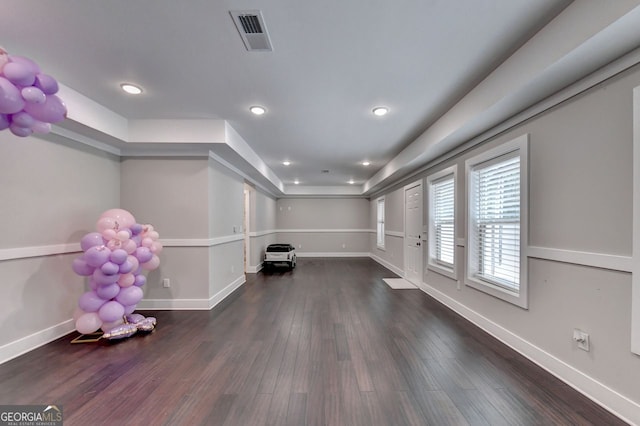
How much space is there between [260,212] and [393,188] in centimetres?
361

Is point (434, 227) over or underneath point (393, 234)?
over

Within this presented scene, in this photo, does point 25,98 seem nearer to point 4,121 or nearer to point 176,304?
point 4,121

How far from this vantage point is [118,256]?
8.62 ft

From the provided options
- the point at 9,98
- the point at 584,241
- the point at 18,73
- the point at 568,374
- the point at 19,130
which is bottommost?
the point at 568,374

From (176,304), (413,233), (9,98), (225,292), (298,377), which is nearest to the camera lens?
(9,98)

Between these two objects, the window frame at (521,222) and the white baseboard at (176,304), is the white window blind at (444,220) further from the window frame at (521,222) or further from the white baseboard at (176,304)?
the white baseboard at (176,304)

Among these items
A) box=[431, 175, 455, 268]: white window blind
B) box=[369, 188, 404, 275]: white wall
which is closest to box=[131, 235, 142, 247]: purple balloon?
box=[431, 175, 455, 268]: white window blind

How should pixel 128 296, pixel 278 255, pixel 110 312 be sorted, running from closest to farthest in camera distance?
pixel 110 312 < pixel 128 296 < pixel 278 255

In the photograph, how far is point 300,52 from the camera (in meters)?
1.99

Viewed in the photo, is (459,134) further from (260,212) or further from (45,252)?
(260,212)

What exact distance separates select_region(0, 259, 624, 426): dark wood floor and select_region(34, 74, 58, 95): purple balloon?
2.14m

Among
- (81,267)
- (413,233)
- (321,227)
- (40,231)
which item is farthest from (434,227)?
(321,227)

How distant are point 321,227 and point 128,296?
707cm

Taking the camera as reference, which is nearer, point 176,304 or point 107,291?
point 107,291
